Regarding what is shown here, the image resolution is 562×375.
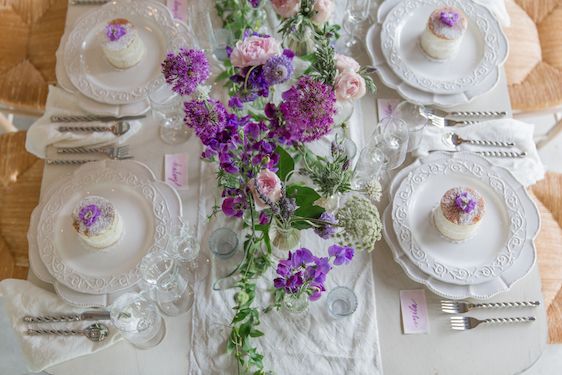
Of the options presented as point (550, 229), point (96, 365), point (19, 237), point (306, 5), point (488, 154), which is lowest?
point (96, 365)

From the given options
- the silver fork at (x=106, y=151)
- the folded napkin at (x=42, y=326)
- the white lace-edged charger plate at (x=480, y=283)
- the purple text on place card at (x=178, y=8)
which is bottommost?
the folded napkin at (x=42, y=326)

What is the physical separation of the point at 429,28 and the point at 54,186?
109cm

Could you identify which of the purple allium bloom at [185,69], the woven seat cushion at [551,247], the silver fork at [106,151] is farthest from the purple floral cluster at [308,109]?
the woven seat cushion at [551,247]

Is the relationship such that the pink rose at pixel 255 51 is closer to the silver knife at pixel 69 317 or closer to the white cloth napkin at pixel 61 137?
the white cloth napkin at pixel 61 137

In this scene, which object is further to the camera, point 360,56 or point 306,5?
point 360,56

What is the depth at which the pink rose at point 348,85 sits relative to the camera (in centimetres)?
105

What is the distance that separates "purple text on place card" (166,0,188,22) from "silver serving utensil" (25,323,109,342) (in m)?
0.93

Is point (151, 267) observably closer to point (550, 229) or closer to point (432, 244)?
point (432, 244)

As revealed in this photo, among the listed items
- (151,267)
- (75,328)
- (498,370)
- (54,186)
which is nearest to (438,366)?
(498,370)

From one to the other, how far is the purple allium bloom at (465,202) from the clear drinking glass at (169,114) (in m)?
0.72

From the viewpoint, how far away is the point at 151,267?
116cm

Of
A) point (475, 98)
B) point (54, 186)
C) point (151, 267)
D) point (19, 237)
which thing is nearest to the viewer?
point (151, 267)

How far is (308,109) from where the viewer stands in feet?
3.13

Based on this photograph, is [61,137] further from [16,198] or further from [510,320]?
[510,320]
